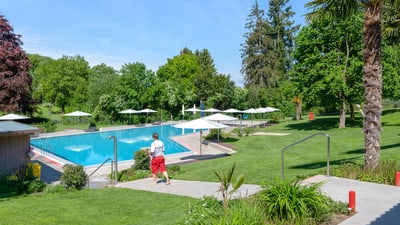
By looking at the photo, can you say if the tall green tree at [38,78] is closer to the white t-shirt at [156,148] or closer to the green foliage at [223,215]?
the white t-shirt at [156,148]

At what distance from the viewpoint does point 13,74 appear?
3172 centimetres

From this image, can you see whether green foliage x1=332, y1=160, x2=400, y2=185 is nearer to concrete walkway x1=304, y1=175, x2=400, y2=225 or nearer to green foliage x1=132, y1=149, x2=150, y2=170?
concrete walkway x1=304, y1=175, x2=400, y2=225

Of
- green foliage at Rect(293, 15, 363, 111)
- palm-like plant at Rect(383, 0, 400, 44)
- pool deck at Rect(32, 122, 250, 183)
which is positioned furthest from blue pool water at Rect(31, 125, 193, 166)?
palm-like plant at Rect(383, 0, 400, 44)

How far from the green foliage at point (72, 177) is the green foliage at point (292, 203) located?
7.04 metres

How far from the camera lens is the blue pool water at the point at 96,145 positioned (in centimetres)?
2456

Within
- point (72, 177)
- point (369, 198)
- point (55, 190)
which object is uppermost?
point (369, 198)

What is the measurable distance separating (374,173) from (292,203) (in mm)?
4972

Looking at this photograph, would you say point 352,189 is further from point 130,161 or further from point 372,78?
point 130,161

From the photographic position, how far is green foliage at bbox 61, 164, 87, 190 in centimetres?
1140

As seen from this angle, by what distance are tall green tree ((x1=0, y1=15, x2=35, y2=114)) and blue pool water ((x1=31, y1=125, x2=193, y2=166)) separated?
15.1ft

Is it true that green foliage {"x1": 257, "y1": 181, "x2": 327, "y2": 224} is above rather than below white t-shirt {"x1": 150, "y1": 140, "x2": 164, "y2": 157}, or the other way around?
below

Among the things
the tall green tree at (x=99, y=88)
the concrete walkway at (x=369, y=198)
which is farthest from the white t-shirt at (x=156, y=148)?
the tall green tree at (x=99, y=88)

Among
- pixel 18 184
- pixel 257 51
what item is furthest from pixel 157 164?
pixel 257 51

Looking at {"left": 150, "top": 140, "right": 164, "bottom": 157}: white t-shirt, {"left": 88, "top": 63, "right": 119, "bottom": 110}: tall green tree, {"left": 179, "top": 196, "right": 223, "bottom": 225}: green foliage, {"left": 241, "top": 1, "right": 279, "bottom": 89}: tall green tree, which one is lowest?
{"left": 179, "top": 196, "right": 223, "bottom": 225}: green foliage
